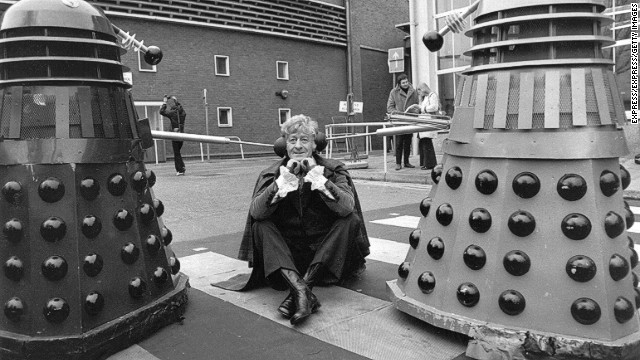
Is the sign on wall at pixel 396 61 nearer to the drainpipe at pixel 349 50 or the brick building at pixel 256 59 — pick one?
the brick building at pixel 256 59

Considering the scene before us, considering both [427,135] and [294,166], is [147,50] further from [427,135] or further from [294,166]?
[427,135]

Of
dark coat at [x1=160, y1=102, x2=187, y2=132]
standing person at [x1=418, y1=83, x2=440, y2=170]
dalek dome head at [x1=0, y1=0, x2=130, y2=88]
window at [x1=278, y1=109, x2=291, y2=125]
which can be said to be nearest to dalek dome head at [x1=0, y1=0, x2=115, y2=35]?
dalek dome head at [x1=0, y1=0, x2=130, y2=88]

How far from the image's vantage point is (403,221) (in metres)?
6.55

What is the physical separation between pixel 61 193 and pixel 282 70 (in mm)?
22604

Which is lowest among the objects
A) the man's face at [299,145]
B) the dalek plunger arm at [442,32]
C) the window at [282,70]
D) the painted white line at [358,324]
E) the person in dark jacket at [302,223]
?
the painted white line at [358,324]

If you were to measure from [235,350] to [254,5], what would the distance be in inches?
849

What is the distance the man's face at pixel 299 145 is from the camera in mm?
3637

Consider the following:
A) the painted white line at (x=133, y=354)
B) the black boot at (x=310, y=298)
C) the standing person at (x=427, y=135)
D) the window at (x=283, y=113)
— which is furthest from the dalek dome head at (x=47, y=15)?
the window at (x=283, y=113)

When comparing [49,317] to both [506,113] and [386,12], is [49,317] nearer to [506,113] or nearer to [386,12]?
[506,113]

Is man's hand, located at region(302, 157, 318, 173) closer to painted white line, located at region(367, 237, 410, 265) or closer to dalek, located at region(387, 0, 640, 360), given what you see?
dalek, located at region(387, 0, 640, 360)

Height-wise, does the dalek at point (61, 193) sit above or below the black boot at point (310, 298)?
above

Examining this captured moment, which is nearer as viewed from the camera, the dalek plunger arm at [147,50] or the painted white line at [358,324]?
the painted white line at [358,324]

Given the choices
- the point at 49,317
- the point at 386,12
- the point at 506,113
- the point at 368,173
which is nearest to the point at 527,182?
the point at 506,113

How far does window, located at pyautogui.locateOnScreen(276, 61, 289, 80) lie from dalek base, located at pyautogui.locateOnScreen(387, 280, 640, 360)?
22.5 meters
